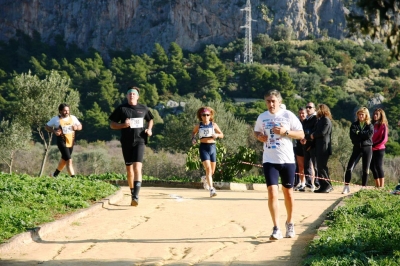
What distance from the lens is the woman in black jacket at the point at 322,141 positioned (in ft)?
53.0

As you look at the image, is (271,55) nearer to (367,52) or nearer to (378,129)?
(367,52)

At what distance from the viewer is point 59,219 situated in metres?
10.3

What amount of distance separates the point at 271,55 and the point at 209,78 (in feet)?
65.1

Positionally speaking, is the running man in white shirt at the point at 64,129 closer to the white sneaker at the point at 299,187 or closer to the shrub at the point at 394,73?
the white sneaker at the point at 299,187

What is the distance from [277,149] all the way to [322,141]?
7195mm

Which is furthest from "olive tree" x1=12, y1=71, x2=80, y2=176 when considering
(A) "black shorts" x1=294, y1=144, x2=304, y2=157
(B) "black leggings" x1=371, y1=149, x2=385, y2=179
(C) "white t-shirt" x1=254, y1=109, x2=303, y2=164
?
(C) "white t-shirt" x1=254, y1=109, x2=303, y2=164

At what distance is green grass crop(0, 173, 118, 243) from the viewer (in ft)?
31.1

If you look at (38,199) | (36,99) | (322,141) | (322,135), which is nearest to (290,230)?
(38,199)

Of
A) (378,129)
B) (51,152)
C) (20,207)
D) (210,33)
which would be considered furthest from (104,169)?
(210,33)

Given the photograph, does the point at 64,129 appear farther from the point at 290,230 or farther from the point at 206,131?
the point at 290,230

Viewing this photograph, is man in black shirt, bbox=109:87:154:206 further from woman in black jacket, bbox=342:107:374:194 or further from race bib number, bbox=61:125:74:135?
woman in black jacket, bbox=342:107:374:194

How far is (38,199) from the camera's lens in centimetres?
1135

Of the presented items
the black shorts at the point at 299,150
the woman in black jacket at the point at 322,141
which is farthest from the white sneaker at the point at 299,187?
the black shorts at the point at 299,150

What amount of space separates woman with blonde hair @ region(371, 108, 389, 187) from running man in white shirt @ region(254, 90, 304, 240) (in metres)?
7.04
